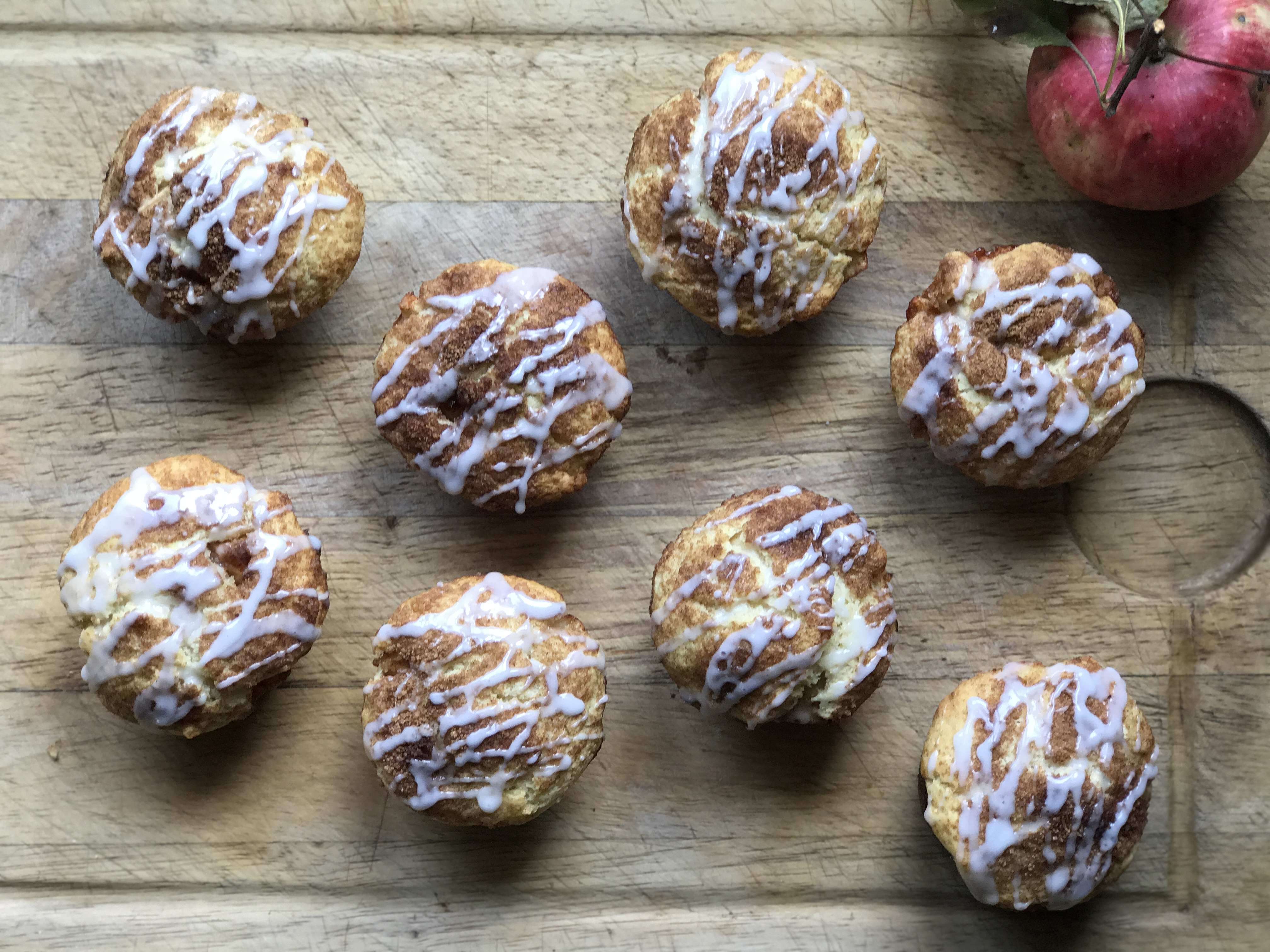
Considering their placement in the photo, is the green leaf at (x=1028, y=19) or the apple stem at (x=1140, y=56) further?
the green leaf at (x=1028, y=19)

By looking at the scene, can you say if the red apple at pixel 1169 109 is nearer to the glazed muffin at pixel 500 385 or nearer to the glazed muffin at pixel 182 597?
the glazed muffin at pixel 500 385

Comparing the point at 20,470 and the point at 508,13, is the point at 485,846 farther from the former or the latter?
the point at 508,13

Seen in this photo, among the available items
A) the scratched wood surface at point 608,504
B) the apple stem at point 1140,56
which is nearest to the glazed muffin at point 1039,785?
the scratched wood surface at point 608,504

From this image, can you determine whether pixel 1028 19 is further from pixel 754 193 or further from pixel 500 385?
pixel 500 385

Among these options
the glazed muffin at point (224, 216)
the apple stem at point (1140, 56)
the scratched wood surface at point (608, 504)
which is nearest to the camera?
the apple stem at point (1140, 56)

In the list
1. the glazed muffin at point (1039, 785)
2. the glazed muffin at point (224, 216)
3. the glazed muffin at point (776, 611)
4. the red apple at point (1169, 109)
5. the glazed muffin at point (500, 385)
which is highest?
the red apple at point (1169, 109)

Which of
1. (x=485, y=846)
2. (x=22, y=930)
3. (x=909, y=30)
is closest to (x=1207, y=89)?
(x=909, y=30)

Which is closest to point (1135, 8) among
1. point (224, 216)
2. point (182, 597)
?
point (224, 216)
